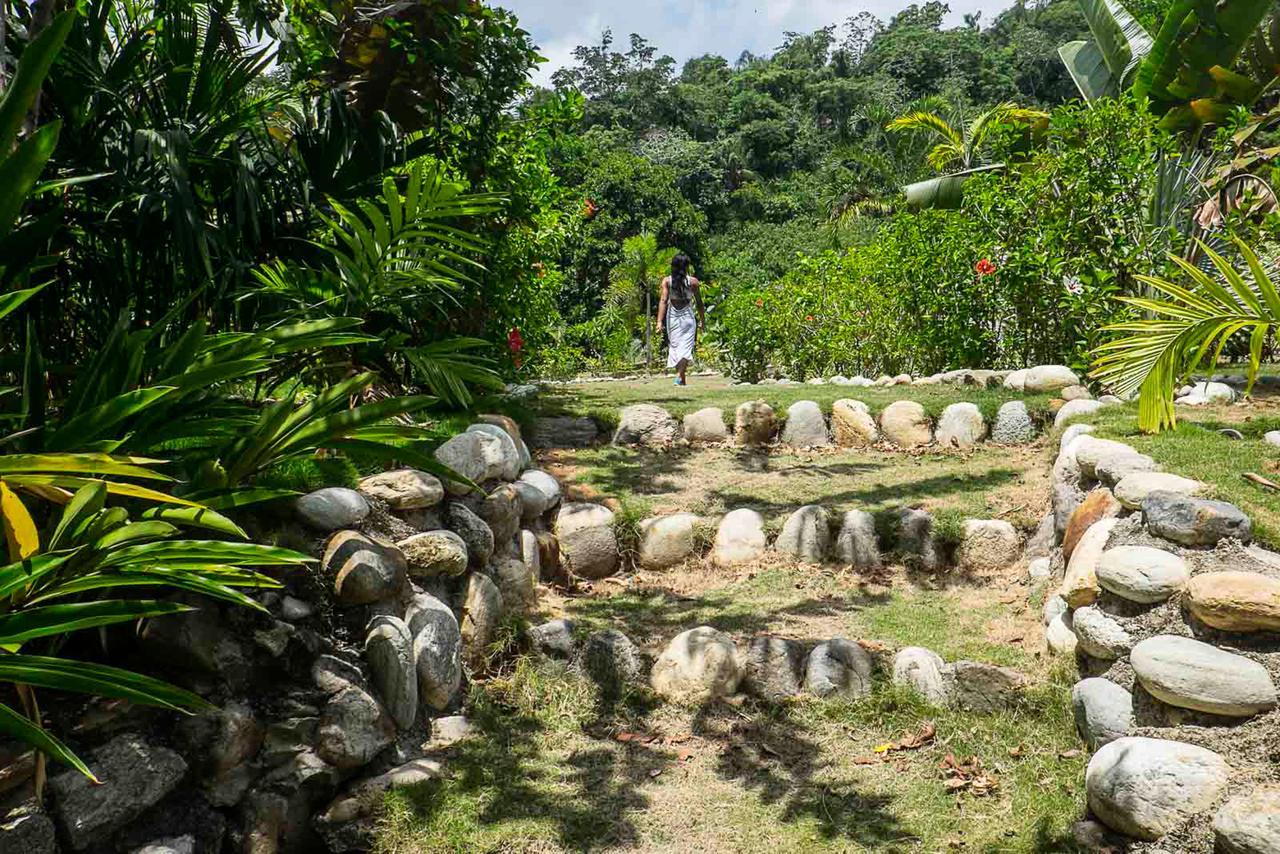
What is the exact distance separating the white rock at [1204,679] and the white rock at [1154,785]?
0.66 feet

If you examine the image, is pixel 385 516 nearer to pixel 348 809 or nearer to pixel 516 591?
pixel 516 591

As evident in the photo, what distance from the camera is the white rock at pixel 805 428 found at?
7562 mm

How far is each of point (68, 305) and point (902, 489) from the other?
15.7ft

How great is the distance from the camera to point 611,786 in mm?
3723

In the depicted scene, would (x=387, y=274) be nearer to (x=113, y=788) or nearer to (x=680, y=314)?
(x=113, y=788)

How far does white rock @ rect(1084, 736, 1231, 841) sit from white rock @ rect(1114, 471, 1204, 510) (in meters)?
1.41

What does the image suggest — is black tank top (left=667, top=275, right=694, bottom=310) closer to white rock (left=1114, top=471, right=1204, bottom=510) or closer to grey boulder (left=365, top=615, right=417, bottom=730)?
white rock (left=1114, top=471, right=1204, bottom=510)

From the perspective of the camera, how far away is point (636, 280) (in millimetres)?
18656

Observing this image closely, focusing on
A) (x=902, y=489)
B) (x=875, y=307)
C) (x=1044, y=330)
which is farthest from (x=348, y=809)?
(x=875, y=307)

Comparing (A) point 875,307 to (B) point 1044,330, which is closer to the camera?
(B) point 1044,330

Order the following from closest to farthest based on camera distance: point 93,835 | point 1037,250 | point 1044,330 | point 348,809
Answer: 1. point 93,835
2. point 348,809
3. point 1037,250
4. point 1044,330

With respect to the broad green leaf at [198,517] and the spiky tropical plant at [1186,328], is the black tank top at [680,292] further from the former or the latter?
the broad green leaf at [198,517]

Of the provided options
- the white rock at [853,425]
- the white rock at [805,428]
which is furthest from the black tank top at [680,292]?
the white rock at [853,425]

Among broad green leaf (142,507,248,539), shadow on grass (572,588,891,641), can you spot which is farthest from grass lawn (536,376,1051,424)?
broad green leaf (142,507,248,539)
